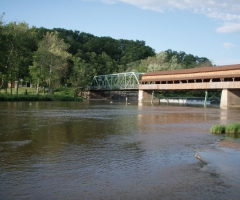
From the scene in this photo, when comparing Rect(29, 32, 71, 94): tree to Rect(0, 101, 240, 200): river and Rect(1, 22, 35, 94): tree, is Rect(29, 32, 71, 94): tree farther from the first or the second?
Rect(0, 101, 240, 200): river

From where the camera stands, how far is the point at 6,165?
1167cm

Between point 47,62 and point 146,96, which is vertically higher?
point 47,62

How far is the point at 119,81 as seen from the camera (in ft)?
357

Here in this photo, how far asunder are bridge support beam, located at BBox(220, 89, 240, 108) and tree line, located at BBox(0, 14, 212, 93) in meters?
40.3

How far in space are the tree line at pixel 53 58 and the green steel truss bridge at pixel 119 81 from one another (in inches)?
187

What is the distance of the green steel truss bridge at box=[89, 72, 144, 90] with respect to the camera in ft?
310

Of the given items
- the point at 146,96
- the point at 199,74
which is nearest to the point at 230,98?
the point at 199,74

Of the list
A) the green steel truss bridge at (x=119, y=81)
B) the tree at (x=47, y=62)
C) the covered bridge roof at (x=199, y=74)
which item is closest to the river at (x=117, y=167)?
the covered bridge roof at (x=199, y=74)

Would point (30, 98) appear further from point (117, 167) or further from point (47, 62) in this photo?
point (117, 167)

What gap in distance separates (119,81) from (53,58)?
1395 inches

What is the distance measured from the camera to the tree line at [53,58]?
220ft

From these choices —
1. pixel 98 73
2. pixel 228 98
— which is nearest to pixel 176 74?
pixel 228 98

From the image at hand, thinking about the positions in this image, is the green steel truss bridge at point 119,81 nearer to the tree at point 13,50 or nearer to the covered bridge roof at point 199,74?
the covered bridge roof at point 199,74

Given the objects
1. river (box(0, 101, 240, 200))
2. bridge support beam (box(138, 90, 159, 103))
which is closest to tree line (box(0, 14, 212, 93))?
bridge support beam (box(138, 90, 159, 103))
